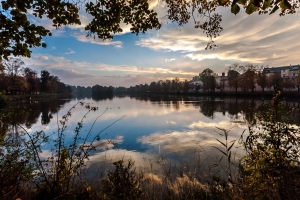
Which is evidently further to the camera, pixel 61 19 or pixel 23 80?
pixel 23 80

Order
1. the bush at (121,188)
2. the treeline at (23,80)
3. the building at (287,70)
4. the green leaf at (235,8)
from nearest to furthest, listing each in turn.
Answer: the green leaf at (235,8) → the bush at (121,188) → the treeline at (23,80) → the building at (287,70)

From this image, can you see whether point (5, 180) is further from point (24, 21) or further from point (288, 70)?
point (288, 70)

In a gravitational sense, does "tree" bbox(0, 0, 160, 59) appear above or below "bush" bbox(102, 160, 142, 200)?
above

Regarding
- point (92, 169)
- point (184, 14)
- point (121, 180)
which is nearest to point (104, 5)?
point (184, 14)

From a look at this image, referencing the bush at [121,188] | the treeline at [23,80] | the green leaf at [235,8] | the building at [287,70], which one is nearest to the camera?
the green leaf at [235,8]

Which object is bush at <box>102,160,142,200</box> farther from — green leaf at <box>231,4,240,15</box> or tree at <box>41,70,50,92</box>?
tree at <box>41,70,50,92</box>

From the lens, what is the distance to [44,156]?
10469 mm

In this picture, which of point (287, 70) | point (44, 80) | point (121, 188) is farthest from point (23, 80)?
point (287, 70)

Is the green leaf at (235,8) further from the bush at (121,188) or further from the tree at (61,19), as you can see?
the bush at (121,188)

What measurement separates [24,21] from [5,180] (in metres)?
3.34

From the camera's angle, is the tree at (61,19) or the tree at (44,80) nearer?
the tree at (61,19)

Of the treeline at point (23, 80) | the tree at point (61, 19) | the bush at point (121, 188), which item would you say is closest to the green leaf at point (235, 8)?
the tree at point (61, 19)

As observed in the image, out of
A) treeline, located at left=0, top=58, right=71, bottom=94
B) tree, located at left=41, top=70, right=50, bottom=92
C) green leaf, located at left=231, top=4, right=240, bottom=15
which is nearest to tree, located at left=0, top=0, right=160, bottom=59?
green leaf, located at left=231, top=4, right=240, bottom=15

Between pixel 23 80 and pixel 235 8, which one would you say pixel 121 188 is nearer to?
pixel 235 8
